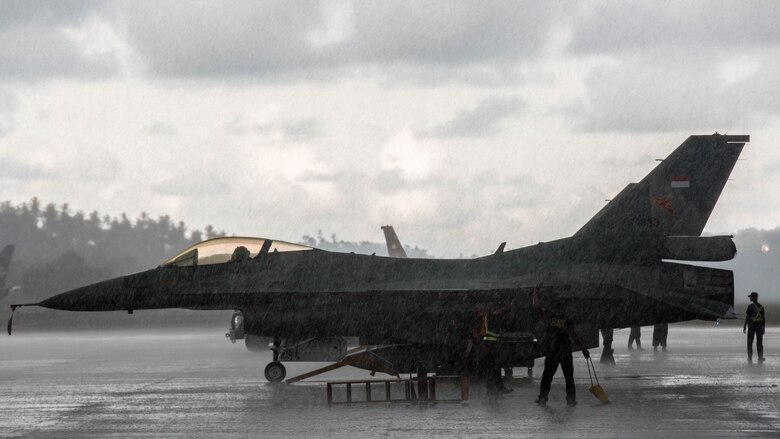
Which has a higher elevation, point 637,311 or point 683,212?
point 683,212

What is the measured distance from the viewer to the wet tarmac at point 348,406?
11258 millimetres

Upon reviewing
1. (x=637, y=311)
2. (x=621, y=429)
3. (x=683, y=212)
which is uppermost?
(x=683, y=212)

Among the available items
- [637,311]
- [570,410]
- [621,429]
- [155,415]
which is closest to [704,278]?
[637,311]

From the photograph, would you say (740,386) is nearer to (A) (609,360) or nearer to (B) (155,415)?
(A) (609,360)

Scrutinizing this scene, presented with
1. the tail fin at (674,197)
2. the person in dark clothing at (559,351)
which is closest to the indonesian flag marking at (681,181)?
the tail fin at (674,197)

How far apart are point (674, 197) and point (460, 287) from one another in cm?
455

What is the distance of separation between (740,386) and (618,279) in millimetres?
2685

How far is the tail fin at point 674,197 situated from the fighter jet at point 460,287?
2cm

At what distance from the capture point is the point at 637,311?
16.6 meters

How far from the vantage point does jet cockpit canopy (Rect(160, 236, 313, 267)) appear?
56.0ft

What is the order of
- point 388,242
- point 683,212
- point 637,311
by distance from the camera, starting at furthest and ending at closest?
point 388,242, point 683,212, point 637,311

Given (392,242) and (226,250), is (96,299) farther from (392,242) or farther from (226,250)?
(392,242)

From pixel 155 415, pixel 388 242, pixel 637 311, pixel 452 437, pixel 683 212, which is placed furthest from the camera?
pixel 388 242

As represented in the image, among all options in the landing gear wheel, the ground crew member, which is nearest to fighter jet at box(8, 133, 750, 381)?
the landing gear wheel
